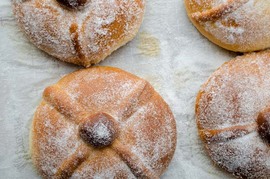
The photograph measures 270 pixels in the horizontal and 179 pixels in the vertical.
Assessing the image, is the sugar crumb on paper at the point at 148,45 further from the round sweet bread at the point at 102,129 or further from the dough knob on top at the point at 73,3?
the dough knob on top at the point at 73,3

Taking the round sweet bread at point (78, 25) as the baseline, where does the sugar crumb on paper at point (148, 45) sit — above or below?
below

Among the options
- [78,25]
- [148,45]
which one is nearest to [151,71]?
[148,45]

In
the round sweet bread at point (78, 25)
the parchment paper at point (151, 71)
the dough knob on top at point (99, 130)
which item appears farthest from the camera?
the parchment paper at point (151, 71)

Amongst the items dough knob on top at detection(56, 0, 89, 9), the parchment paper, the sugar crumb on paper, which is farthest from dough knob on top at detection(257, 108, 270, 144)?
dough knob on top at detection(56, 0, 89, 9)

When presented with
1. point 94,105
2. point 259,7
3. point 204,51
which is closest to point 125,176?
point 94,105

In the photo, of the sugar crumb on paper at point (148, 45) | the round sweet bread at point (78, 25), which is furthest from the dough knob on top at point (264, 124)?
the round sweet bread at point (78, 25)
